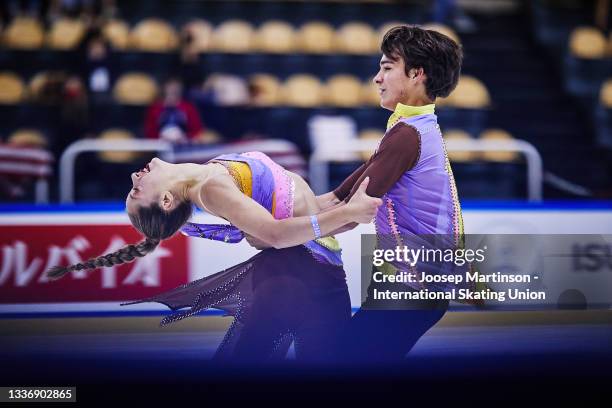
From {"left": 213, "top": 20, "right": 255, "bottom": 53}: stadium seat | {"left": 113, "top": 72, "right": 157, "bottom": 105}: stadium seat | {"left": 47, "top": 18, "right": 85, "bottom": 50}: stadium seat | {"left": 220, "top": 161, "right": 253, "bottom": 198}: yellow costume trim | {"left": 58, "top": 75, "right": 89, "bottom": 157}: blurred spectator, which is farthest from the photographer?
{"left": 213, "top": 20, "right": 255, "bottom": 53}: stadium seat

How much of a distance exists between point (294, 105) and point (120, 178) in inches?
75.0

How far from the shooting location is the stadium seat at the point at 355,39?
975 cm

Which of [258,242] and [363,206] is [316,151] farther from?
[363,206]

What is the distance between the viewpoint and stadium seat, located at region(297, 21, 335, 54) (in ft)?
32.2

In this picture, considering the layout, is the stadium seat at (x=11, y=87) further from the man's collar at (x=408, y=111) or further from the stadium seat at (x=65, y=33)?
the man's collar at (x=408, y=111)

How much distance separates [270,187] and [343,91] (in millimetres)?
6305

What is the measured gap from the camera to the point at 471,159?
7.76 metres

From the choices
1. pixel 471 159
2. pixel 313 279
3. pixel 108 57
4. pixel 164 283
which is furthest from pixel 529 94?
pixel 313 279

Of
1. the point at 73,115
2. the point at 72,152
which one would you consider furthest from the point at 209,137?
the point at 72,152

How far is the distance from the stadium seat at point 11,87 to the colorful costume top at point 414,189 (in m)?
6.40

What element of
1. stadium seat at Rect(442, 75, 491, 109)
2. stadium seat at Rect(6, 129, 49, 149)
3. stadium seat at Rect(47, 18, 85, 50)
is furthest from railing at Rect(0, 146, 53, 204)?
stadium seat at Rect(442, 75, 491, 109)

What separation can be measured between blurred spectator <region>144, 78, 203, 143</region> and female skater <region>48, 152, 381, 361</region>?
403 cm

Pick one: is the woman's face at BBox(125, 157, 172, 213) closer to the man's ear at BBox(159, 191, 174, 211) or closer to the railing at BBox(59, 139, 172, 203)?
the man's ear at BBox(159, 191, 174, 211)

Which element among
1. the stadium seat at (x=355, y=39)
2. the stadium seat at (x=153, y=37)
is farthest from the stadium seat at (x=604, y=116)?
the stadium seat at (x=153, y=37)
